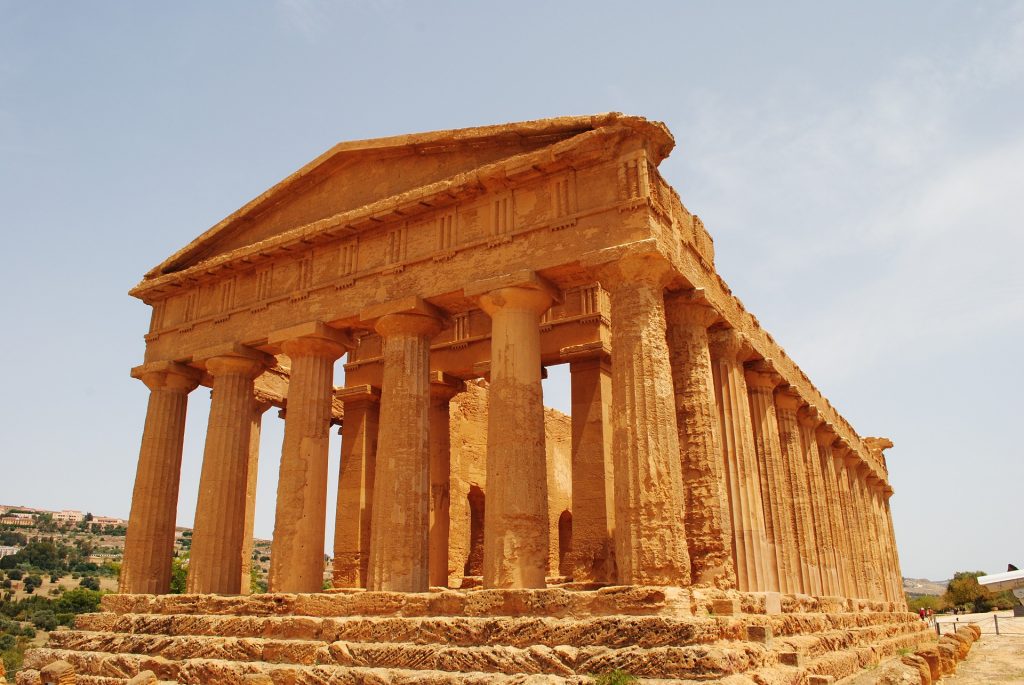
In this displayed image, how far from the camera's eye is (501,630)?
10.1 meters

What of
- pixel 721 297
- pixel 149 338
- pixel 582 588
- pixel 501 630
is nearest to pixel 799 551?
pixel 721 297

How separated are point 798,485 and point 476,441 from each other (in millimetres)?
8325

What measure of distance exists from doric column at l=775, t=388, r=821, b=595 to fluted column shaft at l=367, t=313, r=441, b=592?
31.8 feet

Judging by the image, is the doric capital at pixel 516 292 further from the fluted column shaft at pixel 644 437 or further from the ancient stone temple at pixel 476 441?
the fluted column shaft at pixel 644 437

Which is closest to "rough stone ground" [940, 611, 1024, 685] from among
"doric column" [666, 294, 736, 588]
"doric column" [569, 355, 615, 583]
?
"doric column" [666, 294, 736, 588]

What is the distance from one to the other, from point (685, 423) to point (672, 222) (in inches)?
137

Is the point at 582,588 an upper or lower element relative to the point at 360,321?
lower

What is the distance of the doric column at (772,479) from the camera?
54.7ft

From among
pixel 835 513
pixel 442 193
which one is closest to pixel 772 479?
pixel 835 513

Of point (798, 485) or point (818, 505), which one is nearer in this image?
point (798, 485)

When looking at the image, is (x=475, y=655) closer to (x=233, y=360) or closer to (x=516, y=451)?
(x=516, y=451)

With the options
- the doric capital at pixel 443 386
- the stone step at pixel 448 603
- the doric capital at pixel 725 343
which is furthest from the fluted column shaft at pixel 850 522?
the stone step at pixel 448 603

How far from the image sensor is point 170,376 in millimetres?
17766

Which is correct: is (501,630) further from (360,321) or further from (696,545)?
(360,321)
